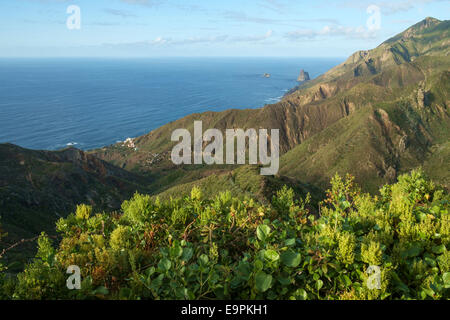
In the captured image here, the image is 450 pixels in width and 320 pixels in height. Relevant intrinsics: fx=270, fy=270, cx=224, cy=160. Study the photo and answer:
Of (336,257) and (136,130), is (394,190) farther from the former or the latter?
(136,130)

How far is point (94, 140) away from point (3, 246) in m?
162

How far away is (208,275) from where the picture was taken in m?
3.56

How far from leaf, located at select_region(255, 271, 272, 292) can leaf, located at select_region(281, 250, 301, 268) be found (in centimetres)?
40

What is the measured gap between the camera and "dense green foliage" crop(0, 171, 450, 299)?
11.3 ft

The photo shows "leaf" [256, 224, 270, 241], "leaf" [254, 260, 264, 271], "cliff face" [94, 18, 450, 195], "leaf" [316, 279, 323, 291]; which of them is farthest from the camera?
"cliff face" [94, 18, 450, 195]

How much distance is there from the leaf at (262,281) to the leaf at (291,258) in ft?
1.30

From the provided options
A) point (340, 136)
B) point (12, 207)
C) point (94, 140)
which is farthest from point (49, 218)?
point (94, 140)

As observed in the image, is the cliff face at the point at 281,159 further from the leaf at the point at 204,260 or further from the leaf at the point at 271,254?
the leaf at the point at 271,254

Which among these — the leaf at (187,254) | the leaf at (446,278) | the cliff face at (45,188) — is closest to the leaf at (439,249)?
the leaf at (446,278)

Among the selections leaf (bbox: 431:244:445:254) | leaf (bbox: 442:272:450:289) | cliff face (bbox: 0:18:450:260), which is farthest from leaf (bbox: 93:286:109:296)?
cliff face (bbox: 0:18:450:260)

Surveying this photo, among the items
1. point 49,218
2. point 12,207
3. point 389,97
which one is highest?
point 389,97

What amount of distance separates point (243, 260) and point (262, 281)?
1.78 ft

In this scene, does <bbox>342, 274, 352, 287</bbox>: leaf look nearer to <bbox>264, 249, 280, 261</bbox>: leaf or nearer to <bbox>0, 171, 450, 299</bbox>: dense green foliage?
<bbox>0, 171, 450, 299</bbox>: dense green foliage

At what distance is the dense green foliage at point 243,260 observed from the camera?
345 cm
